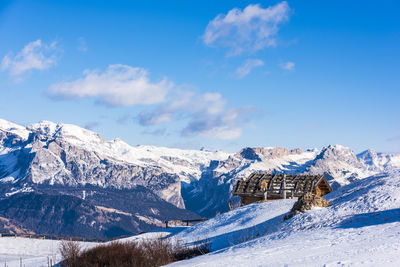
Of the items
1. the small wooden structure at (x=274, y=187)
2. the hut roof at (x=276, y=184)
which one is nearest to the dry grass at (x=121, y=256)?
the small wooden structure at (x=274, y=187)

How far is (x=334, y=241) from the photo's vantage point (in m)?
17.7

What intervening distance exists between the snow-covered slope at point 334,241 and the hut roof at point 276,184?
27303 millimetres

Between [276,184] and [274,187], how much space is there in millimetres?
648

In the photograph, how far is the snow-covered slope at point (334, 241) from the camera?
1529cm

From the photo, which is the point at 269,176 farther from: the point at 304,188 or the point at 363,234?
the point at 363,234

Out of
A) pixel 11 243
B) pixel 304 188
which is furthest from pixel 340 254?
pixel 11 243

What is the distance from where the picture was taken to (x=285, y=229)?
22.8 metres

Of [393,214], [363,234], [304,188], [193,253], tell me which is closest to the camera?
Answer: [363,234]

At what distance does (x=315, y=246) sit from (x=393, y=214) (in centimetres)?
529

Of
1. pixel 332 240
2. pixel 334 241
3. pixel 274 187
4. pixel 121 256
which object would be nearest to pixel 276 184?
pixel 274 187

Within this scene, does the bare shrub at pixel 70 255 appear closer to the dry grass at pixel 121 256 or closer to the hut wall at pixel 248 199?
the dry grass at pixel 121 256

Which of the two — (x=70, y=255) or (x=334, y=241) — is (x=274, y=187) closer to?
(x=70, y=255)

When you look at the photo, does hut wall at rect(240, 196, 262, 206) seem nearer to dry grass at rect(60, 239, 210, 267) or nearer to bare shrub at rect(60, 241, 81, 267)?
dry grass at rect(60, 239, 210, 267)

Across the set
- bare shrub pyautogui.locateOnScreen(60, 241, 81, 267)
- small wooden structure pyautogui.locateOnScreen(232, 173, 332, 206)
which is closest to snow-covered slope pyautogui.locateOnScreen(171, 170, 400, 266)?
bare shrub pyautogui.locateOnScreen(60, 241, 81, 267)
